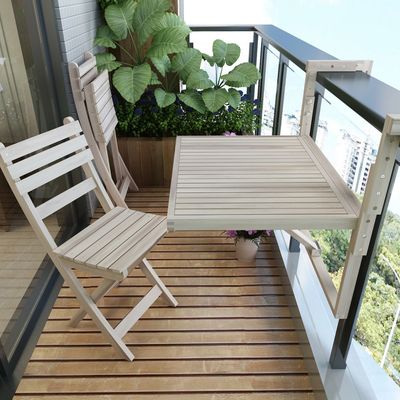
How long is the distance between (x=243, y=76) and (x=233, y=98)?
173mm

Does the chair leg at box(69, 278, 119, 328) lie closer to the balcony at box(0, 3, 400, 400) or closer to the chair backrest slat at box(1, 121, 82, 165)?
the balcony at box(0, 3, 400, 400)

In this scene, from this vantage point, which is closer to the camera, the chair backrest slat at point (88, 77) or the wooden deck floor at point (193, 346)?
the wooden deck floor at point (193, 346)

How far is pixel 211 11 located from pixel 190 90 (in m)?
1.68

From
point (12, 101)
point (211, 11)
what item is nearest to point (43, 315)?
point (12, 101)

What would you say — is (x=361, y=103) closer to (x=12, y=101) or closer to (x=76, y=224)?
(x=12, y=101)

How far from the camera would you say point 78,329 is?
1.85 m

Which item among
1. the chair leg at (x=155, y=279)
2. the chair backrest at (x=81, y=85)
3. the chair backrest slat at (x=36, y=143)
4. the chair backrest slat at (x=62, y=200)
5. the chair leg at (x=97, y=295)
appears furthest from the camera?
the chair backrest at (x=81, y=85)

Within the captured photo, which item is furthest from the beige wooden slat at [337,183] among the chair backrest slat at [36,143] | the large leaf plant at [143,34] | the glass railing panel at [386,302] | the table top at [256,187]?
the large leaf plant at [143,34]

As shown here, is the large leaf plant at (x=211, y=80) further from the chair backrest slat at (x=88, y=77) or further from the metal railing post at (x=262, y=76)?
the chair backrest slat at (x=88, y=77)

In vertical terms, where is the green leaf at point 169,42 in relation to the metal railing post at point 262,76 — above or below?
above

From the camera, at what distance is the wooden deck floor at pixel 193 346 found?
5.16 ft

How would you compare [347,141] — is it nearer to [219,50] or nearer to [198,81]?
[198,81]

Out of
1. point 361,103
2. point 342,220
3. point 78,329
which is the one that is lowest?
point 78,329

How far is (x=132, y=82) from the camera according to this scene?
2.71 m
